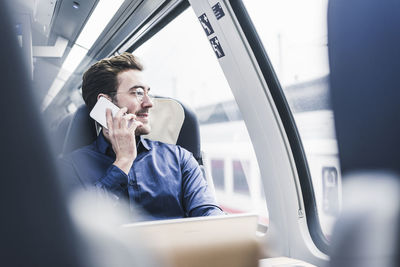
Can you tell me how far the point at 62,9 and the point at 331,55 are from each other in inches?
121

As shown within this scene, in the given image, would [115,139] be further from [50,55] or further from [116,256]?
[50,55]

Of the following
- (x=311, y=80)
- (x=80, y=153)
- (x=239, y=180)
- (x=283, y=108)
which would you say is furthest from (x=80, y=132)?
(x=239, y=180)

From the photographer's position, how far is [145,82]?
1915mm

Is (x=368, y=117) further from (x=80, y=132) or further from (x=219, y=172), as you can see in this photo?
(x=219, y=172)

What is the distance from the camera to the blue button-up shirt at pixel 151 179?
5.31ft

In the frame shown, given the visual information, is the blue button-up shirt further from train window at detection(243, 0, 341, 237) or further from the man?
train window at detection(243, 0, 341, 237)

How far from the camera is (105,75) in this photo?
1.87 m

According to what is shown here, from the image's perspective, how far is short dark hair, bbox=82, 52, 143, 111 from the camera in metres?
1.87

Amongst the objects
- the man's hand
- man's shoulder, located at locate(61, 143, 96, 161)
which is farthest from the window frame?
man's shoulder, located at locate(61, 143, 96, 161)

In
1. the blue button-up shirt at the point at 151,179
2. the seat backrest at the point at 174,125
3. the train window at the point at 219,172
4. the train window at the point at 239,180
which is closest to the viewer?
the blue button-up shirt at the point at 151,179

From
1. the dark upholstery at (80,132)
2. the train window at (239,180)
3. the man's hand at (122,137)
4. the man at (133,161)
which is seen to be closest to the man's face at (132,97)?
the man at (133,161)

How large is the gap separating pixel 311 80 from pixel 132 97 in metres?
2.22

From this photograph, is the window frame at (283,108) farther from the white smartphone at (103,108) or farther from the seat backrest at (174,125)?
the white smartphone at (103,108)

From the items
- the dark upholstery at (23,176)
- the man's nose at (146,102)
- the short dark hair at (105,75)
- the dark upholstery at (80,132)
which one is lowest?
the dark upholstery at (23,176)
